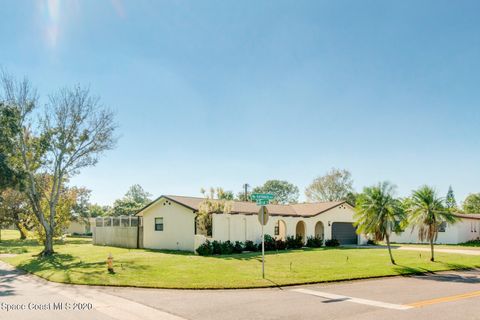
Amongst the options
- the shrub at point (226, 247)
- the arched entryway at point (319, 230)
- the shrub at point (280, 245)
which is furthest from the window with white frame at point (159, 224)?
the arched entryway at point (319, 230)

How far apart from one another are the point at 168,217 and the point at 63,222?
28.6 feet

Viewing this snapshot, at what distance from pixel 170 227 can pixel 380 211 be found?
18.1m

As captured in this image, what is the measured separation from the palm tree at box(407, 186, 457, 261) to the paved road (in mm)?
5423

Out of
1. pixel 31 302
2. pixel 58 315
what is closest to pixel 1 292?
pixel 31 302

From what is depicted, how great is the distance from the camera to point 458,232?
43.6m

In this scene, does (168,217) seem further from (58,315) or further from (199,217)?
(58,315)

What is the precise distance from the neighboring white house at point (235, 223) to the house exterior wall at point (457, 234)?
937 cm

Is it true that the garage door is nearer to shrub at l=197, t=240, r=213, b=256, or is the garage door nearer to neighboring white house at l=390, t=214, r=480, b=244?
neighboring white house at l=390, t=214, r=480, b=244

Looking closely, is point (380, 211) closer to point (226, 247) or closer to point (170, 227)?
point (226, 247)

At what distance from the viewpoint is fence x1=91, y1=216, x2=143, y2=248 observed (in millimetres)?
35750

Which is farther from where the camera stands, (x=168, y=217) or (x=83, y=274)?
(x=168, y=217)

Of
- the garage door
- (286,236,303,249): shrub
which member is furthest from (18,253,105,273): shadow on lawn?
the garage door

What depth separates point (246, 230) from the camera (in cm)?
3155

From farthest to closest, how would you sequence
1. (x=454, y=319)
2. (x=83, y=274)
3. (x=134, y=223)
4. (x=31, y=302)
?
(x=134, y=223) < (x=83, y=274) < (x=31, y=302) < (x=454, y=319)
